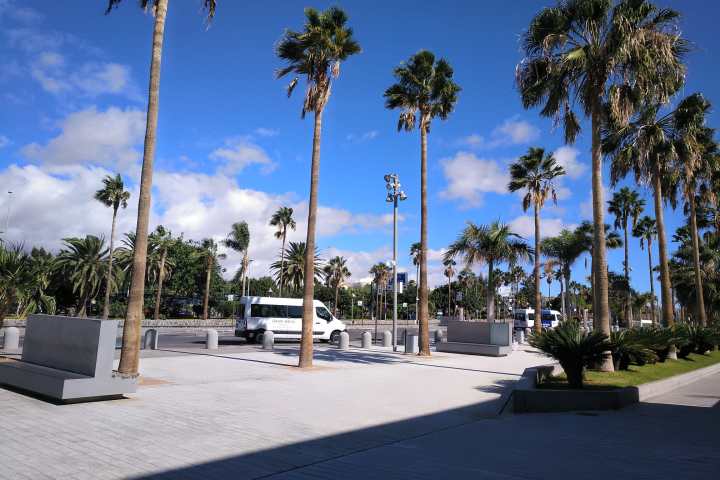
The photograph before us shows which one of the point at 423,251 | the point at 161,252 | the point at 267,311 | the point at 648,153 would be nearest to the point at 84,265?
the point at 161,252

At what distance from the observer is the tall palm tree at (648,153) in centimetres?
1970

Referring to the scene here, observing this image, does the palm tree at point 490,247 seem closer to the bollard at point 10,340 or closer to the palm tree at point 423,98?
the palm tree at point 423,98

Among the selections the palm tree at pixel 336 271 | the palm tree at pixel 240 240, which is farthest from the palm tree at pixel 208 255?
the palm tree at pixel 336 271

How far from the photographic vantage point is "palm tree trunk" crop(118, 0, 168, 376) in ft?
37.0

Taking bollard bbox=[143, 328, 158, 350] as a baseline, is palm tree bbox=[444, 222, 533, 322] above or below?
above

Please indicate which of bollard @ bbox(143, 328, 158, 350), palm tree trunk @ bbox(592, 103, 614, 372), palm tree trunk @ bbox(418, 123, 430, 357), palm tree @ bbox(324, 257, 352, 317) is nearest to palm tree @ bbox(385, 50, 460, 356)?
palm tree trunk @ bbox(418, 123, 430, 357)

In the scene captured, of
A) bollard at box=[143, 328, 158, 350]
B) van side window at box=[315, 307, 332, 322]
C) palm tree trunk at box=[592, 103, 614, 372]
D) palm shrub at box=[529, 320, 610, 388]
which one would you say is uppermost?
palm tree trunk at box=[592, 103, 614, 372]

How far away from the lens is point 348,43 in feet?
56.1

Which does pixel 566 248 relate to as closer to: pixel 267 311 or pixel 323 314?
pixel 323 314

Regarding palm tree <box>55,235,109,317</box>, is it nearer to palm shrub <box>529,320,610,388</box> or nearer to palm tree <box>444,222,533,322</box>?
palm tree <box>444,222,533,322</box>

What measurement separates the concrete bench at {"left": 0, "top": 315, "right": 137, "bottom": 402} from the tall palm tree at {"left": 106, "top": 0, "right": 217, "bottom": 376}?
127cm

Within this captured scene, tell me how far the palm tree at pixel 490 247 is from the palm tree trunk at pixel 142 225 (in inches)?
932

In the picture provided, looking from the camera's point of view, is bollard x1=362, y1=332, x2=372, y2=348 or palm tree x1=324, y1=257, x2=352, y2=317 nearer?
bollard x1=362, y1=332, x2=372, y2=348

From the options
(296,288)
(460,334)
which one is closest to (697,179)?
(460,334)
